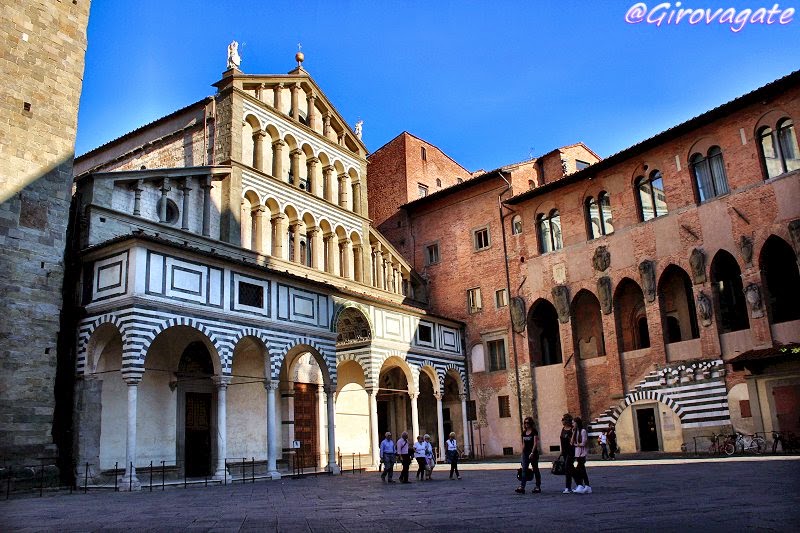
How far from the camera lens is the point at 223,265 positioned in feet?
68.0

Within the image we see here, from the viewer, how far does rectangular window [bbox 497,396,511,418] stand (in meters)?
31.2

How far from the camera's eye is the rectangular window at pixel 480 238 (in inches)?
1316

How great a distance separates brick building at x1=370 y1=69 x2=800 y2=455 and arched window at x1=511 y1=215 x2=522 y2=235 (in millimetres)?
A: 87

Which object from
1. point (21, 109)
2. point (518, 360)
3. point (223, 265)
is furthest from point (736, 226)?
point (21, 109)

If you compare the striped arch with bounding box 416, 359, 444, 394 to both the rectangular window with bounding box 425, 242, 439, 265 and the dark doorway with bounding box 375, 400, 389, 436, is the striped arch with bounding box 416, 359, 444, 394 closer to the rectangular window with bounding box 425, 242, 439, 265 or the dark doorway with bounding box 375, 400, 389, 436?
the dark doorway with bounding box 375, 400, 389, 436

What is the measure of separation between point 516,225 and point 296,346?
42.8 ft

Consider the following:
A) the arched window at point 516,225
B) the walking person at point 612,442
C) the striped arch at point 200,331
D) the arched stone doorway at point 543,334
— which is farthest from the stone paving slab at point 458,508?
the arched window at point 516,225

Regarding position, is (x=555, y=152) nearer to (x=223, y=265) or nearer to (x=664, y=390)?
(x=664, y=390)

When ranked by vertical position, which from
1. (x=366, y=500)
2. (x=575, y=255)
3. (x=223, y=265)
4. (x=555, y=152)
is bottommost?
(x=366, y=500)

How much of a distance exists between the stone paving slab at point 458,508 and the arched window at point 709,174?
12374mm

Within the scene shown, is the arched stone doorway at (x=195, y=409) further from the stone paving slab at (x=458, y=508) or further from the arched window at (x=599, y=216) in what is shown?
the arched window at (x=599, y=216)

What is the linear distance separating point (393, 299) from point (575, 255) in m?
8.33

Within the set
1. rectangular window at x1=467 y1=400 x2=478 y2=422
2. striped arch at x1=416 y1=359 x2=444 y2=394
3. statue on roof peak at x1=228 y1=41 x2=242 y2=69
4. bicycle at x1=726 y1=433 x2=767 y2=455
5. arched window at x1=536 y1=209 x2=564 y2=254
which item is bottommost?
bicycle at x1=726 y1=433 x2=767 y2=455

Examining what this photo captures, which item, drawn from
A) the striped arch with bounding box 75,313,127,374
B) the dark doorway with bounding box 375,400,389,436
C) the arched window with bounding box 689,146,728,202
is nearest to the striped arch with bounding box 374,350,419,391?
the dark doorway with bounding box 375,400,389,436
